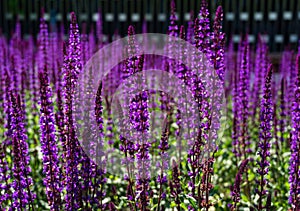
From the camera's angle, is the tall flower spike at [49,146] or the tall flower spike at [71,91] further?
the tall flower spike at [71,91]

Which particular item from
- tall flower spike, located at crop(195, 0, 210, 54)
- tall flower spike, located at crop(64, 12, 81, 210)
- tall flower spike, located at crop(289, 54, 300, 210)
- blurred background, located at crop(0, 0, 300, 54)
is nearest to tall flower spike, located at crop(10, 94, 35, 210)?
tall flower spike, located at crop(64, 12, 81, 210)

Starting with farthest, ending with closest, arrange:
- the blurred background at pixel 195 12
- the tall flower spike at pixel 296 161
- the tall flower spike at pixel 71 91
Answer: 1. the blurred background at pixel 195 12
2. the tall flower spike at pixel 296 161
3. the tall flower spike at pixel 71 91

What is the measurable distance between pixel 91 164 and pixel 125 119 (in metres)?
0.64

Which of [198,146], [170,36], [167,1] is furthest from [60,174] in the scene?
[167,1]

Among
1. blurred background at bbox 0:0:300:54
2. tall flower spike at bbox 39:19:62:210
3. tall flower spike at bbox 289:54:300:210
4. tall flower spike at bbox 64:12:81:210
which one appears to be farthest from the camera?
blurred background at bbox 0:0:300:54

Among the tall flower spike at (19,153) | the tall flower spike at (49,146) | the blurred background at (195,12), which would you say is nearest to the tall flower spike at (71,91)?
the tall flower spike at (49,146)

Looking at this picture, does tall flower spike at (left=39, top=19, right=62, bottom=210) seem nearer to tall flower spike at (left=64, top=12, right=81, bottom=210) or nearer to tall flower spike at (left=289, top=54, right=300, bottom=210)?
tall flower spike at (left=64, top=12, right=81, bottom=210)

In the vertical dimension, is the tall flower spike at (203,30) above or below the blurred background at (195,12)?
below

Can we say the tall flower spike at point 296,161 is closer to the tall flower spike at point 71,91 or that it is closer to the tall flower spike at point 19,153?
the tall flower spike at point 71,91

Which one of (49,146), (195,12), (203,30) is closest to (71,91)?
(49,146)

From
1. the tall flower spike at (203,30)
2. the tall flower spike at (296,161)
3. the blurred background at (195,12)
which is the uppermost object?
the blurred background at (195,12)

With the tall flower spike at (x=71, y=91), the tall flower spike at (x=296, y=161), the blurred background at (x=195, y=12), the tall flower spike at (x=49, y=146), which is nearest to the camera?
the tall flower spike at (x=49, y=146)

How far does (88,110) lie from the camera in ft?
13.7

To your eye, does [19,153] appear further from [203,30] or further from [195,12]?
[195,12]
